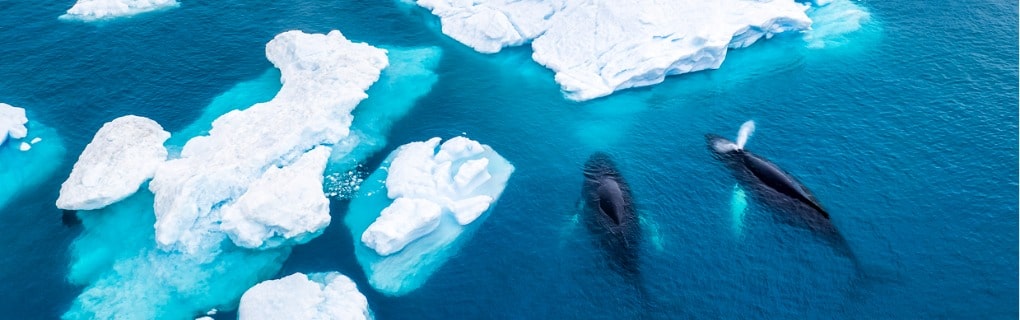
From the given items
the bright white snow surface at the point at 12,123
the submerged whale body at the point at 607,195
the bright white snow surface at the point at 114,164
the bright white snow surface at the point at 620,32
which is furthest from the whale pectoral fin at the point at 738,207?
the bright white snow surface at the point at 12,123

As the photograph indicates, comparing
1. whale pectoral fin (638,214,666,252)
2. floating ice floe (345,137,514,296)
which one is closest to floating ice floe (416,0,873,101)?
floating ice floe (345,137,514,296)

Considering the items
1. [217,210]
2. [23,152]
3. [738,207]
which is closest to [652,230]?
[738,207]

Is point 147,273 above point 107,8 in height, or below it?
below

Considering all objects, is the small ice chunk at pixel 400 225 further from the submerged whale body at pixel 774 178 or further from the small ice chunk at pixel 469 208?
the submerged whale body at pixel 774 178

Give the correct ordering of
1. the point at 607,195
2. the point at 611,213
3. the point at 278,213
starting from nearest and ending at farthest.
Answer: the point at 278,213, the point at 611,213, the point at 607,195

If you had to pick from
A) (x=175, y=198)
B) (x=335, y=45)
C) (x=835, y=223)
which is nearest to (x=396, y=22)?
(x=335, y=45)

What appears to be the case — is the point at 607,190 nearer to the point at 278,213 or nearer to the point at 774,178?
the point at 774,178

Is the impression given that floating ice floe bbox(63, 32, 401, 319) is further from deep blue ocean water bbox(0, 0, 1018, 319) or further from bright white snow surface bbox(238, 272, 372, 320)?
bright white snow surface bbox(238, 272, 372, 320)
